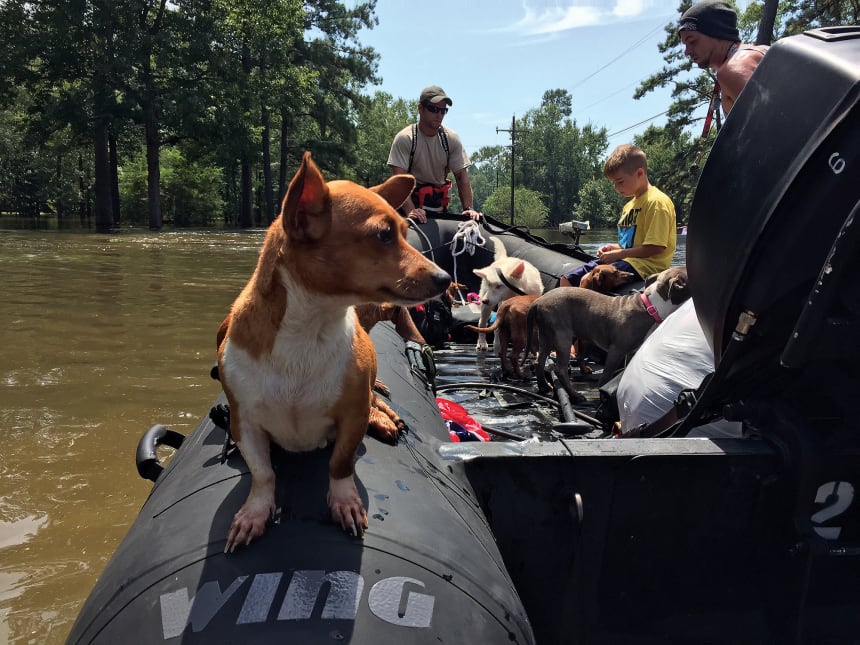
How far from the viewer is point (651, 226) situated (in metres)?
5.27

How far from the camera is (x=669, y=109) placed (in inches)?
1416

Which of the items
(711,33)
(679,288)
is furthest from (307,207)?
(679,288)

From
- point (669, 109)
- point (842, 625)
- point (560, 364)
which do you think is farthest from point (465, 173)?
point (669, 109)

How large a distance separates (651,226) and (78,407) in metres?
5.16

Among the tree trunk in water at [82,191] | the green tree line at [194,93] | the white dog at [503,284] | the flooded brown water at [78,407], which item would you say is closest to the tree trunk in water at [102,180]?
the green tree line at [194,93]

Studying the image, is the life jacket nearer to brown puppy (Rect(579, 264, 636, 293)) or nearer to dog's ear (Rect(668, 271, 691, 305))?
brown puppy (Rect(579, 264, 636, 293))

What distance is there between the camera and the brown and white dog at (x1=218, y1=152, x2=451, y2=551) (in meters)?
1.59

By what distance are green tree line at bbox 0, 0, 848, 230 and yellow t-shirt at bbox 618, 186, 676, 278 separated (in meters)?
11.3

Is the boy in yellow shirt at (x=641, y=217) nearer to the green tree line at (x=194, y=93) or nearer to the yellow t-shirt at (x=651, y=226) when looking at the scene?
the yellow t-shirt at (x=651, y=226)

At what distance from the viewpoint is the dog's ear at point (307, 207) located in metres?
1.58

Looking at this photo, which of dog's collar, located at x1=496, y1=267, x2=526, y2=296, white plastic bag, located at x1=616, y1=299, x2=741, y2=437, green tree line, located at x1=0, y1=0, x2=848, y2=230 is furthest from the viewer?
green tree line, located at x1=0, y1=0, x2=848, y2=230

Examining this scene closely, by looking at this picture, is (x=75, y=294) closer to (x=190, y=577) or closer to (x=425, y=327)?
(x=425, y=327)

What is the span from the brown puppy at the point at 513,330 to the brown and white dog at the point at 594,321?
0.31 meters

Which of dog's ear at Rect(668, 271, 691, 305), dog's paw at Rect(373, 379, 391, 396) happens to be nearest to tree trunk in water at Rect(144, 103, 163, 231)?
dog's ear at Rect(668, 271, 691, 305)
